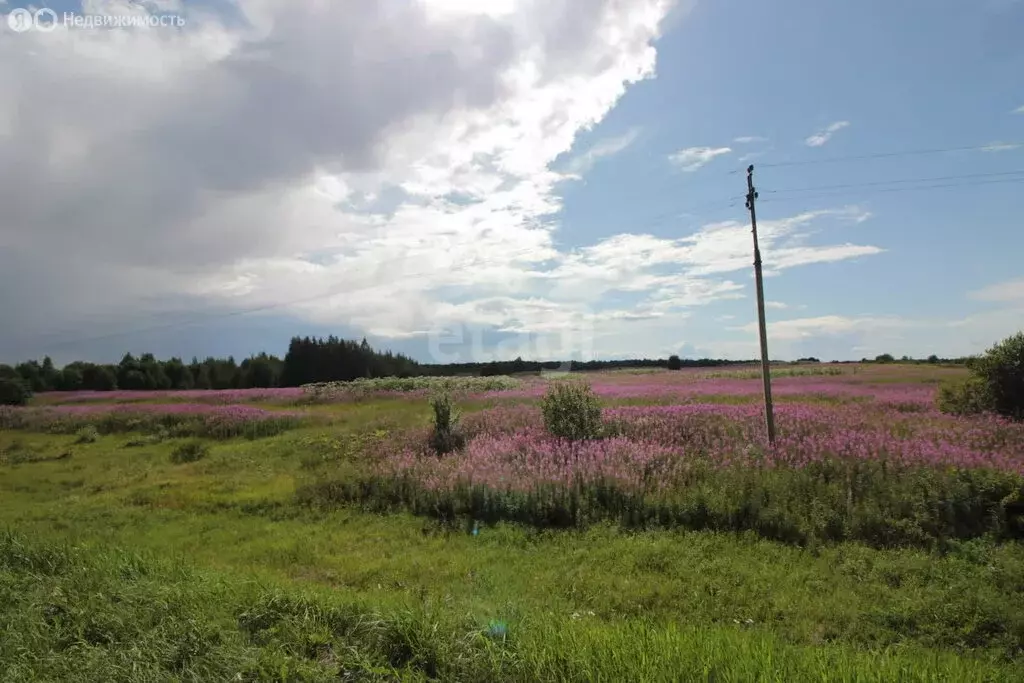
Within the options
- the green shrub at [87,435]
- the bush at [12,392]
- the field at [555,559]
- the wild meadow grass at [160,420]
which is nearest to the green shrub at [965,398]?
the field at [555,559]

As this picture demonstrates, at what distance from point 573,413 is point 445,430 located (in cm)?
378

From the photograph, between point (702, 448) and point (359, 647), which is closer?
point (359, 647)

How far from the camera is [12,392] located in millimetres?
40625

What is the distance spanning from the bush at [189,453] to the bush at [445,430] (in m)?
9.36

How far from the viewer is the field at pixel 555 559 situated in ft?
15.3

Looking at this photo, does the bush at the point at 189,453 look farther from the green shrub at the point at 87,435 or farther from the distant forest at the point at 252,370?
the distant forest at the point at 252,370

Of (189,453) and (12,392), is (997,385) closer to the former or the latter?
(189,453)

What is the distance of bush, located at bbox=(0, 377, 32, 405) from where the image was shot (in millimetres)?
40344

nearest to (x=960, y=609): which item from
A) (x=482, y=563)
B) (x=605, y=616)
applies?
(x=605, y=616)

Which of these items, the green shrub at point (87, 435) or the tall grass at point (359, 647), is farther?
the green shrub at point (87, 435)

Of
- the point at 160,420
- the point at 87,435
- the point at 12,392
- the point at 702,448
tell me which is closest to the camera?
the point at 702,448

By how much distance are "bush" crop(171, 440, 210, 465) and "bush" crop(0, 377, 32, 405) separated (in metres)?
31.0

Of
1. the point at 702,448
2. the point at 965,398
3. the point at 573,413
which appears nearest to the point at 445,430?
the point at 573,413

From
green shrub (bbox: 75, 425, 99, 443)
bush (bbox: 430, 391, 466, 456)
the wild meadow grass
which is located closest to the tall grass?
bush (bbox: 430, 391, 466, 456)
